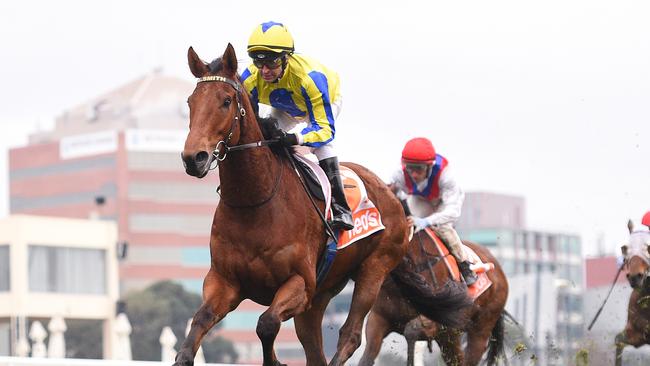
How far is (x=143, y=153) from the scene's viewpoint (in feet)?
389

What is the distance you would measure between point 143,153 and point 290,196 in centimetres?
11072

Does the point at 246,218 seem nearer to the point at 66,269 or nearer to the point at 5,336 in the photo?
the point at 5,336

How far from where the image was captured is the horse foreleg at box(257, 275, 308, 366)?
830cm

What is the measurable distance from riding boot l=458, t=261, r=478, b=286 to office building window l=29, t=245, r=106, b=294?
210ft

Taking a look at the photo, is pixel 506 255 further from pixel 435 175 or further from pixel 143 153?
pixel 435 175

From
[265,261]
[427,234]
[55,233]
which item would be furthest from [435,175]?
[55,233]

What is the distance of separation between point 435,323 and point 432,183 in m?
1.20

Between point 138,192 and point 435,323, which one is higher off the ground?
point 435,323

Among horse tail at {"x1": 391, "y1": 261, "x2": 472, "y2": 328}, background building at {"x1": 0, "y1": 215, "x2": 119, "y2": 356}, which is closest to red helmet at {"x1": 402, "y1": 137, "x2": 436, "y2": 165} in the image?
horse tail at {"x1": 391, "y1": 261, "x2": 472, "y2": 328}

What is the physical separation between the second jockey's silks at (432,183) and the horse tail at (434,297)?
2.86 feet

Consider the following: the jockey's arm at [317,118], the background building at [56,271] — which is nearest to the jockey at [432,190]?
the jockey's arm at [317,118]

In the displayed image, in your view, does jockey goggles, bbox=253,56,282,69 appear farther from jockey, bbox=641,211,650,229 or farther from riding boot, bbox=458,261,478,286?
jockey, bbox=641,211,650,229

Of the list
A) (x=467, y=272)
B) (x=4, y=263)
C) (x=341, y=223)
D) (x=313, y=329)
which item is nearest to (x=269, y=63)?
(x=341, y=223)

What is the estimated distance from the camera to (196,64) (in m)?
8.27
